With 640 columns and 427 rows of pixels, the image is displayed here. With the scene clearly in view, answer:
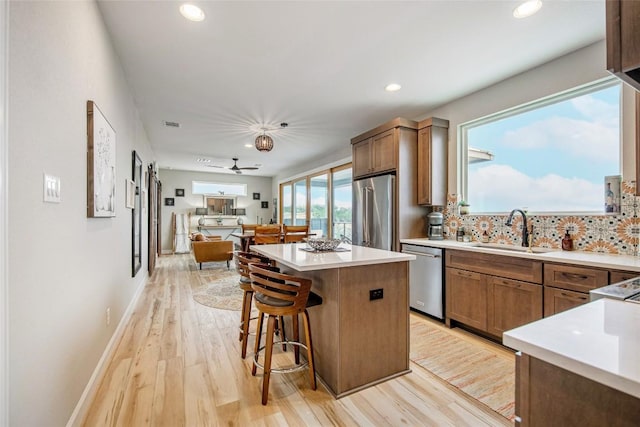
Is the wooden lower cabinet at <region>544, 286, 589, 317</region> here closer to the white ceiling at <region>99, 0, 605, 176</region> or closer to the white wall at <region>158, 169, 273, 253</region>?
the white ceiling at <region>99, 0, 605, 176</region>

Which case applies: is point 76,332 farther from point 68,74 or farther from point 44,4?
point 44,4

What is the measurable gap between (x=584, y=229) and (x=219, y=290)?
4.53m

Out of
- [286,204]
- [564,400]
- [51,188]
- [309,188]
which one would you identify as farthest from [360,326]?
[286,204]

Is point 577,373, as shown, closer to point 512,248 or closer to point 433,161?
point 512,248

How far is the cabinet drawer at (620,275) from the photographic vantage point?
1864 mm

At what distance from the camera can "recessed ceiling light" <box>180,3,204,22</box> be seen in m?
2.04

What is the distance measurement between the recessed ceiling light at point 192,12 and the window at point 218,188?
8263 millimetres

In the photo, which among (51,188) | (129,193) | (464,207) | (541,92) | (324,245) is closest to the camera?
(51,188)

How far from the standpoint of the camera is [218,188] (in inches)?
401

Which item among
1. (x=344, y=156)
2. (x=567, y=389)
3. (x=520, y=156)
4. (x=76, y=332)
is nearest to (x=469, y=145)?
(x=520, y=156)

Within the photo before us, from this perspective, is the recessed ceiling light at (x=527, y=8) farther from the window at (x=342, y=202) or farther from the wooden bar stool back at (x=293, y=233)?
the window at (x=342, y=202)

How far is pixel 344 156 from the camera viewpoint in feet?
20.3

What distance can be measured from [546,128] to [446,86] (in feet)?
3.56

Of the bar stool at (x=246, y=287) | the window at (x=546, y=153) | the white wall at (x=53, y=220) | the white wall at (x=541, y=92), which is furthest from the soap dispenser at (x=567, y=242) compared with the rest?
the white wall at (x=53, y=220)
